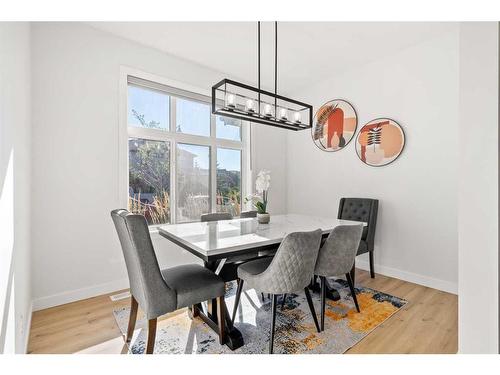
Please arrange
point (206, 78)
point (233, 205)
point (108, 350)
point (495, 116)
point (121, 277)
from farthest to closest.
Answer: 1. point (233, 205)
2. point (206, 78)
3. point (121, 277)
4. point (108, 350)
5. point (495, 116)

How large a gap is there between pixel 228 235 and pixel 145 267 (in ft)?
2.05

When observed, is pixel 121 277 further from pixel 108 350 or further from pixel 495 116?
pixel 495 116

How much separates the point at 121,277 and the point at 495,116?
301cm

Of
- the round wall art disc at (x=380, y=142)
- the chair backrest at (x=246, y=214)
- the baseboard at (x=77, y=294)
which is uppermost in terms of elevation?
the round wall art disc at (x=380, y=142)

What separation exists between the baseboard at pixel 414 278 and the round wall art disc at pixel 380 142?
4.19 ft

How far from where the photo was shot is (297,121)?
7.83 ft

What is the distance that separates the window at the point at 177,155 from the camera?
113 inches

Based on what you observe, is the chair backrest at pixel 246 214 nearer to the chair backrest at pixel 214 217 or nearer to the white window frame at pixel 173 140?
the chair backrest at pixel 214 217

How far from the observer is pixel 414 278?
2826 mm

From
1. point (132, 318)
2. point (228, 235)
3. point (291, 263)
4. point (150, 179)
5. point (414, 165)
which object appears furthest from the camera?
point (150, 179)

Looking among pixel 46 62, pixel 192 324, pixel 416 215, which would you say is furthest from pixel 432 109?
pixel 46 62

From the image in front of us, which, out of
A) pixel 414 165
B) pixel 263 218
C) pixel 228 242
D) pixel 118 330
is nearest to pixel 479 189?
pixel 228 242

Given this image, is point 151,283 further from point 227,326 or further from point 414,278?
point 414,278

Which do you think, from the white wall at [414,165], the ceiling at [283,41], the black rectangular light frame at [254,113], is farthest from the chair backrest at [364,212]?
the ceiling at [283,41]
